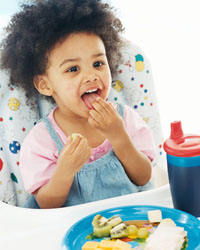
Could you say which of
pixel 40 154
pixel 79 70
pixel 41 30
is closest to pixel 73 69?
pixel 79 70

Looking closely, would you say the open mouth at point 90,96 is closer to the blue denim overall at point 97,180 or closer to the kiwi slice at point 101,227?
the blue denim overall at point 97,180

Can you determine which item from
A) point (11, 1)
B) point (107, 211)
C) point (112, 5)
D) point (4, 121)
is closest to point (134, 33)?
point (112, 5)

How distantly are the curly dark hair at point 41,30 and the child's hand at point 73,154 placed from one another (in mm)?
211

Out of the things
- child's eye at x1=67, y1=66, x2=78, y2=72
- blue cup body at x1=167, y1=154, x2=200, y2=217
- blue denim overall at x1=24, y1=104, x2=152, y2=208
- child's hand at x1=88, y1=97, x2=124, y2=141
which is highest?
child's eye at x1=67, y1=66, x2=78, y2=72

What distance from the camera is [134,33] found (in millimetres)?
1507

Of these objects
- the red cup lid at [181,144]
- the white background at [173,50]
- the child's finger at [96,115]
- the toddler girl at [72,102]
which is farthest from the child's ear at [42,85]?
the white background at [173,50]

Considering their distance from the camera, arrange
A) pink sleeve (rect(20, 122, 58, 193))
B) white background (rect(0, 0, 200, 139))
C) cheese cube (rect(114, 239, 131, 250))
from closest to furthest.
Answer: cheese cube (rect(114, 239, 131, 250)) < pink sleeve (rect(20, 122, 58, 193)) < white background (rect(0, 0, 200, 139))

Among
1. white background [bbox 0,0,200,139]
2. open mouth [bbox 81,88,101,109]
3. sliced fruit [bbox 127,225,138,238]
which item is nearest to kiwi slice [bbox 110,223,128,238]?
sliced fruit [bbox 127,225,138,238]

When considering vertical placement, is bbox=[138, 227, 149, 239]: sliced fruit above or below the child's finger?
below

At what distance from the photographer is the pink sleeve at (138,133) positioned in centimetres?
108

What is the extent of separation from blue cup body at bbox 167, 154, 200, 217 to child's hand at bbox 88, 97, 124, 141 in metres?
0.26

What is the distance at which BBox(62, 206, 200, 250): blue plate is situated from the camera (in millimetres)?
614

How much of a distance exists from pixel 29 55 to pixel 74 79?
128 millimetres

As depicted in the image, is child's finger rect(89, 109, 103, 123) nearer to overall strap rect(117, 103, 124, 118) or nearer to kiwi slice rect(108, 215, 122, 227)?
overall strap rect(117, 103, 124, 118)
